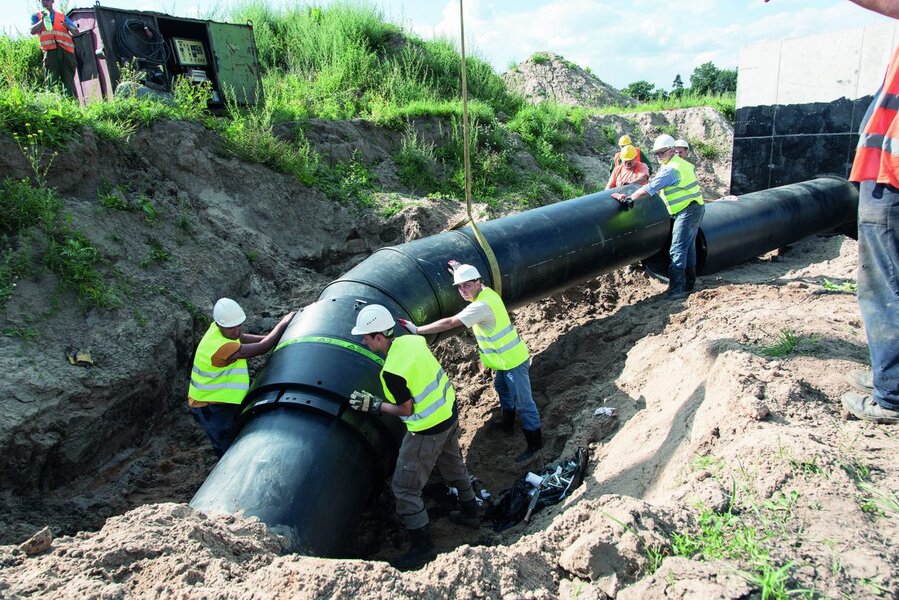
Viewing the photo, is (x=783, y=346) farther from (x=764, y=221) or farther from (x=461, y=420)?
(x=764, y=221)

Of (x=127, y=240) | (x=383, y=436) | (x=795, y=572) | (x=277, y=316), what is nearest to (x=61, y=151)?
(x=127, y=240)

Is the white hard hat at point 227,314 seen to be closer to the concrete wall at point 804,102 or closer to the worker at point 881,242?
the worker at point 881,242

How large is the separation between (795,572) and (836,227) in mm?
7500

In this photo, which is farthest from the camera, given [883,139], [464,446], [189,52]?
[189,52]

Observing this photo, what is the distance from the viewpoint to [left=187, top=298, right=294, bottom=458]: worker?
13.4ft

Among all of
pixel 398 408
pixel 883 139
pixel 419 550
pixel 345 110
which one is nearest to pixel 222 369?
pixel 398 408

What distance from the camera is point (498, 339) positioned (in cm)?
446

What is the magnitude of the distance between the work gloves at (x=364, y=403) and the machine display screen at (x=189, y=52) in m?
6.85

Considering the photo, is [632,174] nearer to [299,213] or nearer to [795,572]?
[299,213]

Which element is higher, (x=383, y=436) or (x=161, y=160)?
(x=161, y=160)

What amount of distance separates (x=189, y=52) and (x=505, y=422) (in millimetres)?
6889

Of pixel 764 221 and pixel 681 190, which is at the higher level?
pixel 681 190

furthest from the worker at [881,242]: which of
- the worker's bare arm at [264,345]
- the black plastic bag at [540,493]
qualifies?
the worker's bare arm at [264,345]

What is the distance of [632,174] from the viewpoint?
6.92 metres
